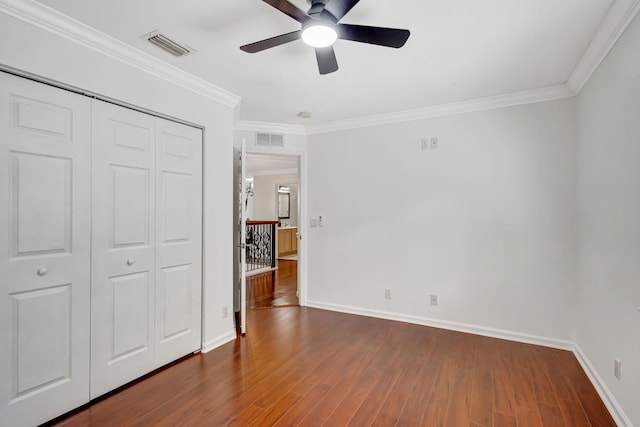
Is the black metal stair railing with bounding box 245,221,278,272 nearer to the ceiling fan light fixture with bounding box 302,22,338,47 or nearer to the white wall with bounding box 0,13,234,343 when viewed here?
the white wall with bounding box 0,13,234,343

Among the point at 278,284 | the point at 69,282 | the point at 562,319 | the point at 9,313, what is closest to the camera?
the point at 9,313

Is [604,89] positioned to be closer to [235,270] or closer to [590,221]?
[590,221]

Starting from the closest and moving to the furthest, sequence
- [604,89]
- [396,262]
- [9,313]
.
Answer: [9,313], [604,89], [396,262]

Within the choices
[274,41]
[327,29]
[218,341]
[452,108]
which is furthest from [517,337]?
[274,41]

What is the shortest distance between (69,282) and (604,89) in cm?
396

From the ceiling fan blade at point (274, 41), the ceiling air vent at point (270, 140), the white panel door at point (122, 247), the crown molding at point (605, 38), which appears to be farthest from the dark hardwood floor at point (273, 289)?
the crown molding at point (605, 38)

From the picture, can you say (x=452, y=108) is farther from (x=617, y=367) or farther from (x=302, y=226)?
(x=617, y=367)

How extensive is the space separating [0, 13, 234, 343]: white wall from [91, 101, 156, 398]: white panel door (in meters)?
0.18

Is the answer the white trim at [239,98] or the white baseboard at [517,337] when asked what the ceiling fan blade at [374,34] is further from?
the white baseboard at [517,337]

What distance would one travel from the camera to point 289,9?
1618 millimetres

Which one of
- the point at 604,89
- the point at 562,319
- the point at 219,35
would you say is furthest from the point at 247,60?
the point at 562,319

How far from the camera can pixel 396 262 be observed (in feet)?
12.8

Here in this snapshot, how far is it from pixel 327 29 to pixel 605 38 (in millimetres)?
1916

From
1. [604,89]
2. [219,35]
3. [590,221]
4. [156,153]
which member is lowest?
[590,221]
